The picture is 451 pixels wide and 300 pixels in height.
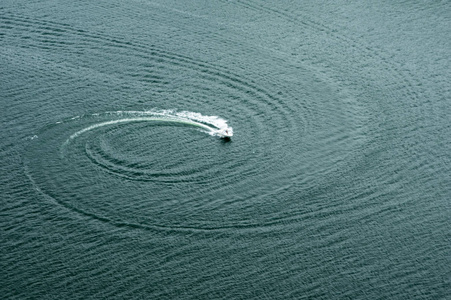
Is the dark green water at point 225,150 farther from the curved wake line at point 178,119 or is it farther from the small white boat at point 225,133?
the small white boat at point 225,133

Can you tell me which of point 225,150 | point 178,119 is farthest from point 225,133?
point 178,119

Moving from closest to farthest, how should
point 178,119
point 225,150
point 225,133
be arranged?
point 225,150 < point 225,133 < point 178,119

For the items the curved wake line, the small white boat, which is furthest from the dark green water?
the small white boat

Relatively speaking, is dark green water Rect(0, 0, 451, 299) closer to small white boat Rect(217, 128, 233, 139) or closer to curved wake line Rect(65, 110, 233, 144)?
curved wake line Rect(65, 110, 233, 144)

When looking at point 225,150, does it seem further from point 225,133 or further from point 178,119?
point 178,119

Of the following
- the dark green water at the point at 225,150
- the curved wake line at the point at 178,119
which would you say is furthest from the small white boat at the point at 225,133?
the dark green water at the point at 225,150
